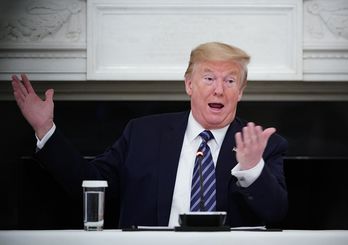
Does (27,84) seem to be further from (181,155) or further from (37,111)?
(181,155)

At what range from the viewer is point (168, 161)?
2.50m

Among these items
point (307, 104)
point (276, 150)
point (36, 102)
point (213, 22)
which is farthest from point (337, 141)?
point (36, 102)

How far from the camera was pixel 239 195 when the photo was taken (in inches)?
94.2

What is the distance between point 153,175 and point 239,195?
283mm

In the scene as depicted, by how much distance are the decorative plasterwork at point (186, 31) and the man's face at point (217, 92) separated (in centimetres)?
95

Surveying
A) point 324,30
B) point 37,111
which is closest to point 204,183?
point 37,111

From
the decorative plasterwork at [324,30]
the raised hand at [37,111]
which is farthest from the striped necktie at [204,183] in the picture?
the decorative plasterwork at [324,30]

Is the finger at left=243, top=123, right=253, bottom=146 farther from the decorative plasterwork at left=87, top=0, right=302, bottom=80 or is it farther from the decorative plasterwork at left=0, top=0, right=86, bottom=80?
the decorative plasterwork at left=0, top=0, right=86, bottom=80

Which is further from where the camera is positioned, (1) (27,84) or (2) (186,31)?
(2) (186,31)

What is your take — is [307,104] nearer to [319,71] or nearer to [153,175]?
[319,71]

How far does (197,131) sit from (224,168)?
0.54 ft

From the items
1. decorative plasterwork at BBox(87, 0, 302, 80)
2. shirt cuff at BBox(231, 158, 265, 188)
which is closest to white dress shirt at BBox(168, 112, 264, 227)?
shirt cuff at BBox(231, 158, 265, 188)

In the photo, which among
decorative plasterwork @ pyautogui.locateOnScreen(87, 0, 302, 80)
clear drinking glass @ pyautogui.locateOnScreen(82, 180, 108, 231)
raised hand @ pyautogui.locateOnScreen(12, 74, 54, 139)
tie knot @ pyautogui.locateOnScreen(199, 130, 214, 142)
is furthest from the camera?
decorative plasterwork @ pyautogui.locateOnScreen(87, 0, 302, 80)

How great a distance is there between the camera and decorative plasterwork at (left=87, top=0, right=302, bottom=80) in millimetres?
3498
